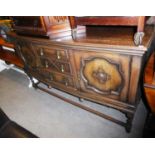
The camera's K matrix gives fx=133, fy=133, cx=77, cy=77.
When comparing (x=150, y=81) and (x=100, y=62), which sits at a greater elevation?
(x=100, y=62)

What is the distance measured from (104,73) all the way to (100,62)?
0.10 metres

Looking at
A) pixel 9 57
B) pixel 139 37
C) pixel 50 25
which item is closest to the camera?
pixel 139 37

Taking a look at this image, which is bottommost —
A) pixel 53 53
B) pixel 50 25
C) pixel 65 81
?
pixel 65 81

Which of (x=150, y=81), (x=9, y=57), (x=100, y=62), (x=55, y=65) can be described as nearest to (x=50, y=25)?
(x=55, y=65)

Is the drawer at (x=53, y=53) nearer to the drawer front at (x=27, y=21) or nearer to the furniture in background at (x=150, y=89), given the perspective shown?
the drawer front at (x=27, y=21)

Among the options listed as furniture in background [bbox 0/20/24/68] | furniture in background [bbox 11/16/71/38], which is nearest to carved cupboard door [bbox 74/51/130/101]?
furniture in background [bbox 11/16/71/38]

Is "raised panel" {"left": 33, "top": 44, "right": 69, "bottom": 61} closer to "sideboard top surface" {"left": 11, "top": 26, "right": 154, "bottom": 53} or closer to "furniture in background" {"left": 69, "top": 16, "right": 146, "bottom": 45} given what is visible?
"sideboard top surface" {"left": 11, "top": 26, "right": 154, "bottom": 53}

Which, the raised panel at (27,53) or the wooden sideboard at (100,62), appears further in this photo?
the raised panel at (27,53)

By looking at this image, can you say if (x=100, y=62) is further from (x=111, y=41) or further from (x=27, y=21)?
(x=27, y=21)

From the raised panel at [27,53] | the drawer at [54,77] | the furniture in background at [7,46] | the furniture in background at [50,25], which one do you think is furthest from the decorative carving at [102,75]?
the furniture in background at [7,46]

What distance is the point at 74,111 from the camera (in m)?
1.72

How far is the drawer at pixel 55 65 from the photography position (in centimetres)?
128

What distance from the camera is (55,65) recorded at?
1.38 m
